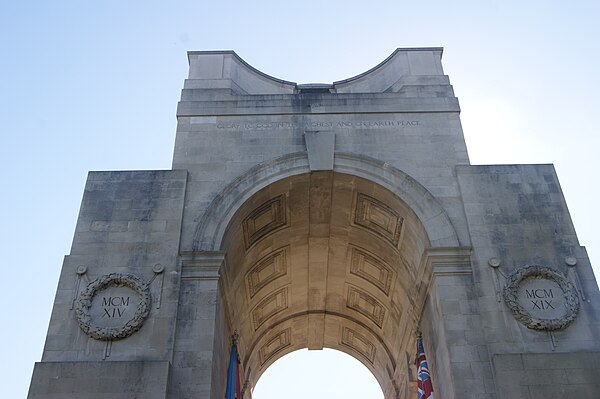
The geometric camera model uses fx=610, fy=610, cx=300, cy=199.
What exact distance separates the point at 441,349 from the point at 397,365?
7116mm

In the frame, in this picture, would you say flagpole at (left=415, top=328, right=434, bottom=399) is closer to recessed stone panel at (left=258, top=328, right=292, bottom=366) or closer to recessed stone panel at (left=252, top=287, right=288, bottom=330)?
recessed stone panel at (left=252, top=287, right=288, bottom=330)

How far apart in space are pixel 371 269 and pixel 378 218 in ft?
9.60

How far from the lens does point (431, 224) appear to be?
16.2 metres

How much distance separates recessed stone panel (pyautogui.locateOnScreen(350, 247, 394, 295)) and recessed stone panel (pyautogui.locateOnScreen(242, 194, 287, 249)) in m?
3.09

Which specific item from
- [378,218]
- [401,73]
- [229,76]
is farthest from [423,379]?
[229,76]

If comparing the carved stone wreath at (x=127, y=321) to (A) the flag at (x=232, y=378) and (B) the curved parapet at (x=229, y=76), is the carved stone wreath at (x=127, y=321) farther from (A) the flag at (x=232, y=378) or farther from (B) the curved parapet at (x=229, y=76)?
(B) the curved parapet at (x=229, y=76)

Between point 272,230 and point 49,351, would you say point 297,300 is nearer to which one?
point 272,230

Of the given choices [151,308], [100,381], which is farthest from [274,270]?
[100,381]

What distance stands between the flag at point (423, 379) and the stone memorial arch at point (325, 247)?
449 millimetres

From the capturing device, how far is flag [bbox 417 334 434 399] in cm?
1552

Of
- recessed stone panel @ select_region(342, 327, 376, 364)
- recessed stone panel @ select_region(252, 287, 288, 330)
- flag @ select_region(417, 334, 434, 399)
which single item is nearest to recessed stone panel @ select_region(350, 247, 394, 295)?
recessed stone panel @ select_region(252, 287, 288, 330)

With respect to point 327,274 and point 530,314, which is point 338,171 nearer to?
point 327,274

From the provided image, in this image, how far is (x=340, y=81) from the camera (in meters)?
21.2

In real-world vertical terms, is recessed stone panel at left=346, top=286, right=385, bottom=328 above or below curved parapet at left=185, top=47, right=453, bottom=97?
below
